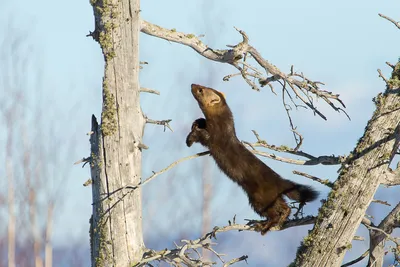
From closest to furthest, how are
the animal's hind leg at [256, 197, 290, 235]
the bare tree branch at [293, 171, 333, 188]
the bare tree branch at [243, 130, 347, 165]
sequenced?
the bare tree branch at [293, 171, 333, 188] → the bare tree branch at [243, 130, 347, 165] → the animal's hind leg at [256, 197, 290, 235]

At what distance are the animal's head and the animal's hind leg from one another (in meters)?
0.99

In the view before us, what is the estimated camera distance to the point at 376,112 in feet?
15.5

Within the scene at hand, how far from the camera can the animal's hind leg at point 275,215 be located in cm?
541

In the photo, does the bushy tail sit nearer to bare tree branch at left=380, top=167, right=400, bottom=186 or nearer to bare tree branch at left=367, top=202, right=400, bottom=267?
bare tree branch at left=367, top=202, right=400, bottom=267

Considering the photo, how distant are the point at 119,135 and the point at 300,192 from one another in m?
1.75

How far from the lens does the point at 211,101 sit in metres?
6.05

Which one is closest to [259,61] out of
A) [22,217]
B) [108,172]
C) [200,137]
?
[200,137]

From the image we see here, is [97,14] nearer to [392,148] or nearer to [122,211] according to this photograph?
[122,211]

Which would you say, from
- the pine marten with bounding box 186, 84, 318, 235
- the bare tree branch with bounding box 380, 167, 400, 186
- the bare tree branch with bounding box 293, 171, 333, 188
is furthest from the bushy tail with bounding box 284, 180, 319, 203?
the bare tree branch with bounding box 380, 167, 400, 186

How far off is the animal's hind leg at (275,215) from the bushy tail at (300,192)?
12 cm

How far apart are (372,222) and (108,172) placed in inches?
79.1

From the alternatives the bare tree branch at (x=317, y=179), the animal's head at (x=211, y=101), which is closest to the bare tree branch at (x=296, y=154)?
the bare tree branch at (x=317, y=179)

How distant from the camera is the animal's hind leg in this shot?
541 cm

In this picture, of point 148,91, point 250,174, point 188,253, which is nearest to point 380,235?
point 250,174
